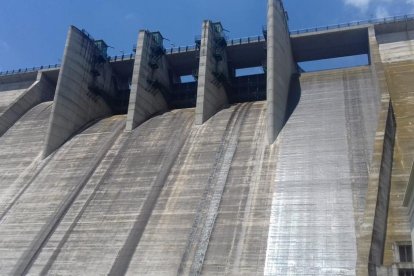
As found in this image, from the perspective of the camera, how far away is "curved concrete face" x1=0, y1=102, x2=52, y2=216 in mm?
22750

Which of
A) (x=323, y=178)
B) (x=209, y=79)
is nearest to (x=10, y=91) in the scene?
(x=209, y=79)

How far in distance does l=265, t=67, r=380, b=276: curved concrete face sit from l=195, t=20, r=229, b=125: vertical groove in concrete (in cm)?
454

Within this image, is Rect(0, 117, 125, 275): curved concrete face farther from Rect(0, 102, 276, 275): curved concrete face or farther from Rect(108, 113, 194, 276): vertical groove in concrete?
Rect(108, 113, 194, 276): vertical groove in concrete

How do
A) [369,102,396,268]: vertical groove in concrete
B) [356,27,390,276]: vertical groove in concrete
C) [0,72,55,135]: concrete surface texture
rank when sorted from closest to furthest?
[356,27,390,276]: vertical groove in concrete → [369,102,396,268]: vertical groove in concrete → [0,72,55,135]: concrete surface texture

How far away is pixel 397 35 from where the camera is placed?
2523 centimetres

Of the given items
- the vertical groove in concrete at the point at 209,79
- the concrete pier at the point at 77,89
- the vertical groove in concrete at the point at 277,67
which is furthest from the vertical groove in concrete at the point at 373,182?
the concrete pier at the point at 77,89

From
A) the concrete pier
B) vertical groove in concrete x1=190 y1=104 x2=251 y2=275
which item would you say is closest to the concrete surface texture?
the concrete pier

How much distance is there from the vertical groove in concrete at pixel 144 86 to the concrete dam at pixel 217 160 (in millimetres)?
108

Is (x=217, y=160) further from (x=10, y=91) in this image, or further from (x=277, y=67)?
(x=10, y=91)

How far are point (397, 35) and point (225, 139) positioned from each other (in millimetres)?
10887

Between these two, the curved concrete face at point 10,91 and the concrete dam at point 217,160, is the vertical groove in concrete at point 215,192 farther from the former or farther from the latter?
the curved concrete face at point 10,91

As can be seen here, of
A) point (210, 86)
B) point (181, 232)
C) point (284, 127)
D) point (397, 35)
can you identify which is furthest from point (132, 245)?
point (397, 35)

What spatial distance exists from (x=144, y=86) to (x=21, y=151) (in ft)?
24.0

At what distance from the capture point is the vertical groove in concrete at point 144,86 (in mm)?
25688
